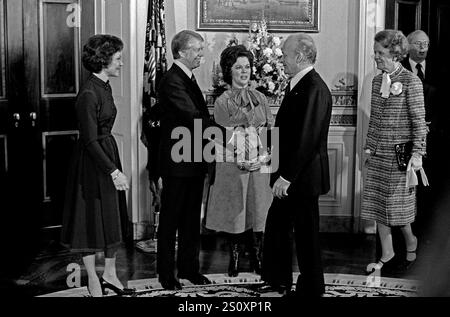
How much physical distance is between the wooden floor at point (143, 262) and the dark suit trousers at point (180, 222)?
42cm

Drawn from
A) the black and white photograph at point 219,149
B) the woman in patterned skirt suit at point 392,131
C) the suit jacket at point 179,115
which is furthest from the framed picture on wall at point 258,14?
the suit jacket at point 179,115

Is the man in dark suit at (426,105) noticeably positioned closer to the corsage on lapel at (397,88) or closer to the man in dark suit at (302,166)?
the corsage on lapel at (397,88)

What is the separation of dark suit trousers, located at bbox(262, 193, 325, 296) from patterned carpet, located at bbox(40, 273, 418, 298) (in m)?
0.20

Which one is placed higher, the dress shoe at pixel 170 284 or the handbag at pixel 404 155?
the handbag at pixel 404 155

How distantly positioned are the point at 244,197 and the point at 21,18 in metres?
2.32

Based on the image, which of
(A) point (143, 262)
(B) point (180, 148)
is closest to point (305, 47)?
(B) point (180, 148)

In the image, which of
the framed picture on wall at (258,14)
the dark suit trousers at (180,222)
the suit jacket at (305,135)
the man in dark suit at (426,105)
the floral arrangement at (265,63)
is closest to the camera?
the suit jacket at (305,135)

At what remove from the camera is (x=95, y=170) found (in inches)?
151

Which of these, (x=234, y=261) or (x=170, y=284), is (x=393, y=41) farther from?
(x=170, y=284)

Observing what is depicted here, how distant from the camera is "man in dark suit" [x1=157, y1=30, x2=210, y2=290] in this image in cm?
403

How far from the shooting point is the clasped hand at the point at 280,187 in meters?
3.82

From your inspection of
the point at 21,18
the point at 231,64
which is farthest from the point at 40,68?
the point at 231,64

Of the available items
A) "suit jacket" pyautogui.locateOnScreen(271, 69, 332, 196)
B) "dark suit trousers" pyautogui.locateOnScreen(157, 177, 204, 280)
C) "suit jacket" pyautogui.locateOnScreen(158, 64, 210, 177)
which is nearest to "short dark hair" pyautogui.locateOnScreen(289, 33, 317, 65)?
"suit jacket" pyautogui.locateOnScreen(271, 69, 332, 196)
